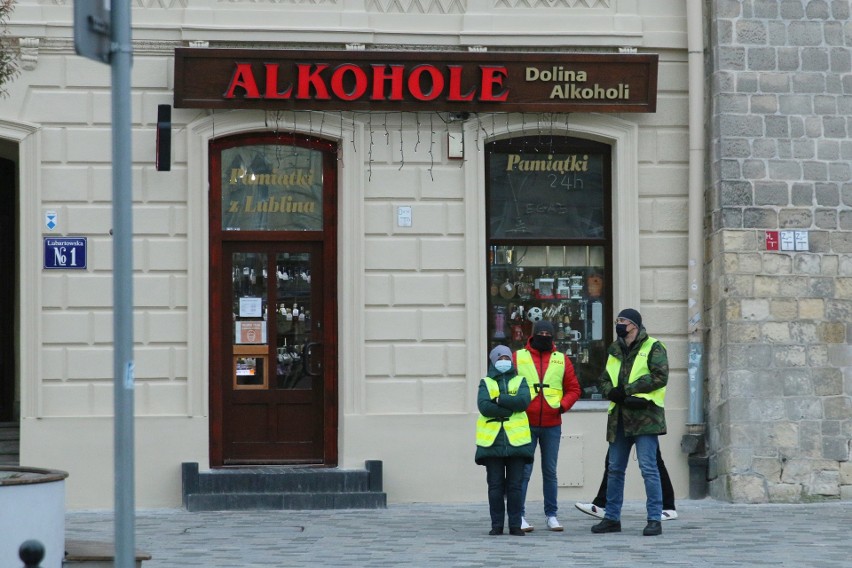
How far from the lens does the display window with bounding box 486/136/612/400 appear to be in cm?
1374

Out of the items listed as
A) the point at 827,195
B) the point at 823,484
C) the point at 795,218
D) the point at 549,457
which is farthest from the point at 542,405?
the point at 827,195

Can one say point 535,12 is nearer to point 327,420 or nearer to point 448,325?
point 448,325

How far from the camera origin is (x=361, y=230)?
43.5 feet

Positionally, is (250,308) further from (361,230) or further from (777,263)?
(777,263)

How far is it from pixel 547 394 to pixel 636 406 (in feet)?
2.72

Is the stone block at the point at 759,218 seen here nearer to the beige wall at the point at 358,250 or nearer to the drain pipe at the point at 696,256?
the drain pipe at the point at 696,256

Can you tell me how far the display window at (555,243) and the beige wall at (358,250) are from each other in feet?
0.83

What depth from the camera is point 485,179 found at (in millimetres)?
13680

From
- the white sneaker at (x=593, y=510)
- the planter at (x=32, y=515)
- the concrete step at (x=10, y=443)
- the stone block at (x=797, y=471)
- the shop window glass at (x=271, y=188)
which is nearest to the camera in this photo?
the planter at (x=32, y=515)

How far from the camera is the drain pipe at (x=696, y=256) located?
1338cm

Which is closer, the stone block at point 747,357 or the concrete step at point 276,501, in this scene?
the concrete step at point 276,501

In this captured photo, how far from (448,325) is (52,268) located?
368 cm

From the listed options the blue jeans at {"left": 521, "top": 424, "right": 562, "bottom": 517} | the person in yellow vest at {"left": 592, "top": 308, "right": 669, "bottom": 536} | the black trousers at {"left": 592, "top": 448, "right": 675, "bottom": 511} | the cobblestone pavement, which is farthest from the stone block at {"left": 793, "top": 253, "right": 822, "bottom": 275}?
the blue jeans at {"left": 521, "top": 424, "right": 562, "bottom": 517}

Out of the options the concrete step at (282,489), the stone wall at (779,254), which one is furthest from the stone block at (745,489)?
the concrete step at (282,489)
